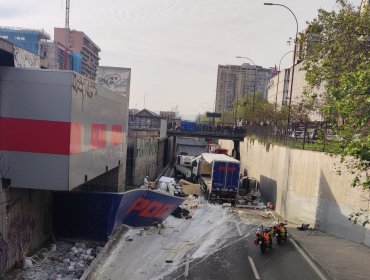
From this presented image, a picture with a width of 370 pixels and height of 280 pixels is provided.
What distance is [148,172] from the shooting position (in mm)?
38062

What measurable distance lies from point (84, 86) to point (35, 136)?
7.14ft

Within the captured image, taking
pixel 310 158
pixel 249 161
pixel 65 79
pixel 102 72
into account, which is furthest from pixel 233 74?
pixel 65 79

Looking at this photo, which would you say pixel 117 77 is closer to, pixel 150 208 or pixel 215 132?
pixel 215 132

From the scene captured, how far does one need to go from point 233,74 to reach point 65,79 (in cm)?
18314

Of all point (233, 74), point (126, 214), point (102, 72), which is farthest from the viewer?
point (233, 74)

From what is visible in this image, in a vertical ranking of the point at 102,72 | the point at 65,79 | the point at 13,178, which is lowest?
the point at 13,178

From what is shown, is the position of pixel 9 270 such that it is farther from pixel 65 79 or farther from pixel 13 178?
pixel 65 79

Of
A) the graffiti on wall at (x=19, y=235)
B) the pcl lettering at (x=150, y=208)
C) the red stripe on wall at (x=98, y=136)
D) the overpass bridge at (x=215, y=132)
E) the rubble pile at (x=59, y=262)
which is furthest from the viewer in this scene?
the overpass bridge at (x=215, y=132)

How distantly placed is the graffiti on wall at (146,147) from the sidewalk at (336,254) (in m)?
15.7

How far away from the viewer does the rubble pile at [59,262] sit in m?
12.4

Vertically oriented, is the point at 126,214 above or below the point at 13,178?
below

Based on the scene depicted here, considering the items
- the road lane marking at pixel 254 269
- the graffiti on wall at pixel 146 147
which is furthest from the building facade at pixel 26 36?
the road lane marking at pixel 254 269

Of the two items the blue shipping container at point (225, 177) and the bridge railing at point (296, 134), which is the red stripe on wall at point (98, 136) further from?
the blue shipping container at point (225, 177)

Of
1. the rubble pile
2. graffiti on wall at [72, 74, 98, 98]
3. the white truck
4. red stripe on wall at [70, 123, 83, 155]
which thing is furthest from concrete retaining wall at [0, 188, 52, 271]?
the white truck
